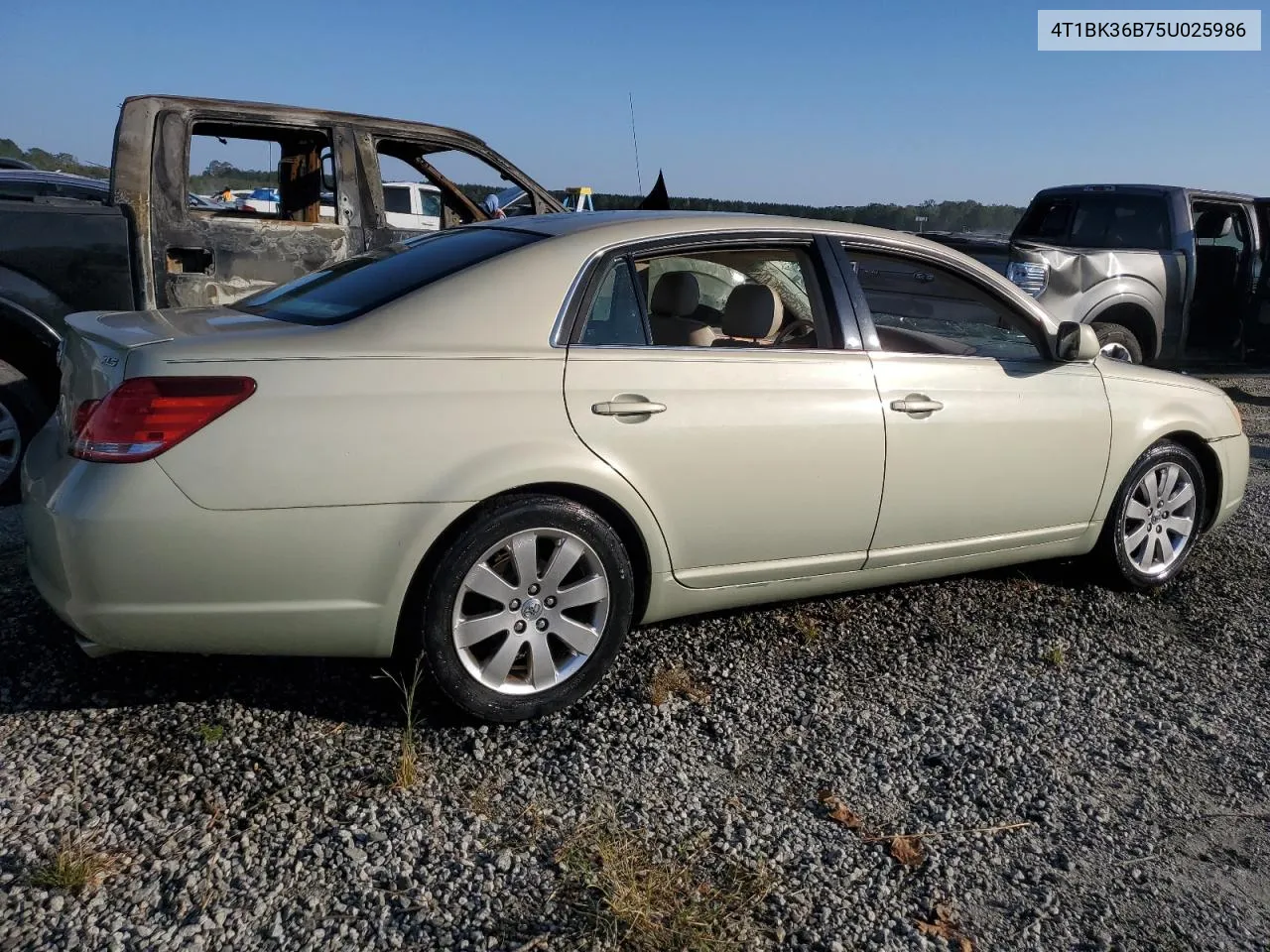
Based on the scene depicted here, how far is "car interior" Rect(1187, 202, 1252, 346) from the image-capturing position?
412 inches

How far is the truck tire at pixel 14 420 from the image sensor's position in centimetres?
526

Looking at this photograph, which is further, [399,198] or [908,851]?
[399,198]

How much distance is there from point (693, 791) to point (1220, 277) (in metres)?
9.87

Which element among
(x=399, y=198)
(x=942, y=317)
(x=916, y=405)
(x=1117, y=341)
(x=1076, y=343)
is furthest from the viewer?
(x=399, y=198)

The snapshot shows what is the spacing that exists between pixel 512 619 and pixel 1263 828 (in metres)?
2.12

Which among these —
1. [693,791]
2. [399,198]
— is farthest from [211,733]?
[399,198]

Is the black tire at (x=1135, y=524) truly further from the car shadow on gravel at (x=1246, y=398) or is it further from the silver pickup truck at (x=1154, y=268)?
the car shadow on gravel at (x=1246, y=398)

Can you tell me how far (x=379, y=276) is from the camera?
11.8 ft

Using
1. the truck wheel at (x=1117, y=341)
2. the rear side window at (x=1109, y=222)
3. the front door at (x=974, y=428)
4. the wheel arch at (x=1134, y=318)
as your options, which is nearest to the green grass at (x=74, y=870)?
the front door at (x=974, y=428)

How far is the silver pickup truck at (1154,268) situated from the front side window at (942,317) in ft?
14.0

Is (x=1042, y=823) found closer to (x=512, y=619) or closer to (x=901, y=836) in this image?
(x=901, y=836)

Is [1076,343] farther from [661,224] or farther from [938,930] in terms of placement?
[938,930]

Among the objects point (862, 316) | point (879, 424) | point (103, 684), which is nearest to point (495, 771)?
point (103, 684)

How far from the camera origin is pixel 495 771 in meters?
3.06
